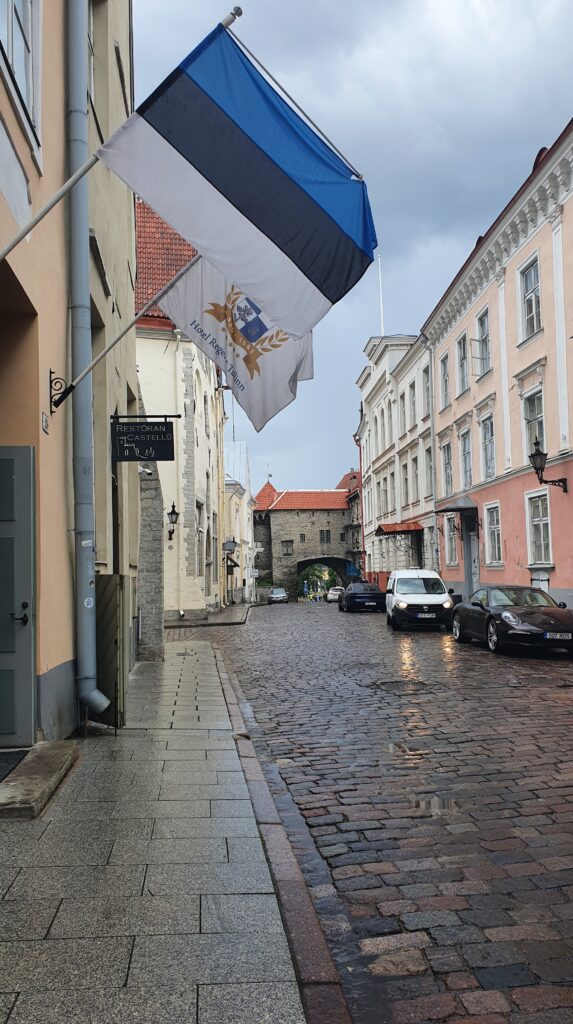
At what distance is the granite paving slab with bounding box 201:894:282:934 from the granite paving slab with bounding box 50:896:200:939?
0.05m

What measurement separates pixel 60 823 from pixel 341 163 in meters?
4.89

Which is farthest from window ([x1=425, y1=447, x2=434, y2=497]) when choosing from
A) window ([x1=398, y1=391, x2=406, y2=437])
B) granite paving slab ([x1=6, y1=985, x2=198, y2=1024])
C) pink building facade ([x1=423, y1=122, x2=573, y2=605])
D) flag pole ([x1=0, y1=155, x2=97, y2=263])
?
granite paving slab ([x1=6, y1=985, x2=198, y2=1024])

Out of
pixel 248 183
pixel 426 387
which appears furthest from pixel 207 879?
pixel 426 387

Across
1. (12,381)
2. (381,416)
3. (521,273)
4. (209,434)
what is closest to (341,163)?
(12,381)

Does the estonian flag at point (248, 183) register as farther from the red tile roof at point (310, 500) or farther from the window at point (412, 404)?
the red tile roof at point (310, 500)

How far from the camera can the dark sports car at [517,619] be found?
1460 cm

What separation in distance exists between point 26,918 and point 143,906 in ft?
1.60

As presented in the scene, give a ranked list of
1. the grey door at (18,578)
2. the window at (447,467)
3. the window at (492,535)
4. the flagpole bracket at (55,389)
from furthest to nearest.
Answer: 1. the window at (447,467)
2. the window at (492,535)
3. the flagpole bracket at (55,389)
4. the grey door at (18,578)

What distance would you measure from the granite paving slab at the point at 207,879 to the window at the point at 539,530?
1793cm

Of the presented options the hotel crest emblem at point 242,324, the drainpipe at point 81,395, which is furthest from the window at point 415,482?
the drainpipe at point 81,395

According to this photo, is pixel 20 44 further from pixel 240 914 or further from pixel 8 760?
pixel 240 914

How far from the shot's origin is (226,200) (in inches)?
218

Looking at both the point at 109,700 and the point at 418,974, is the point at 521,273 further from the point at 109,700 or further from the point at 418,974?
the point at 418,974

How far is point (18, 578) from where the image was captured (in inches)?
250
